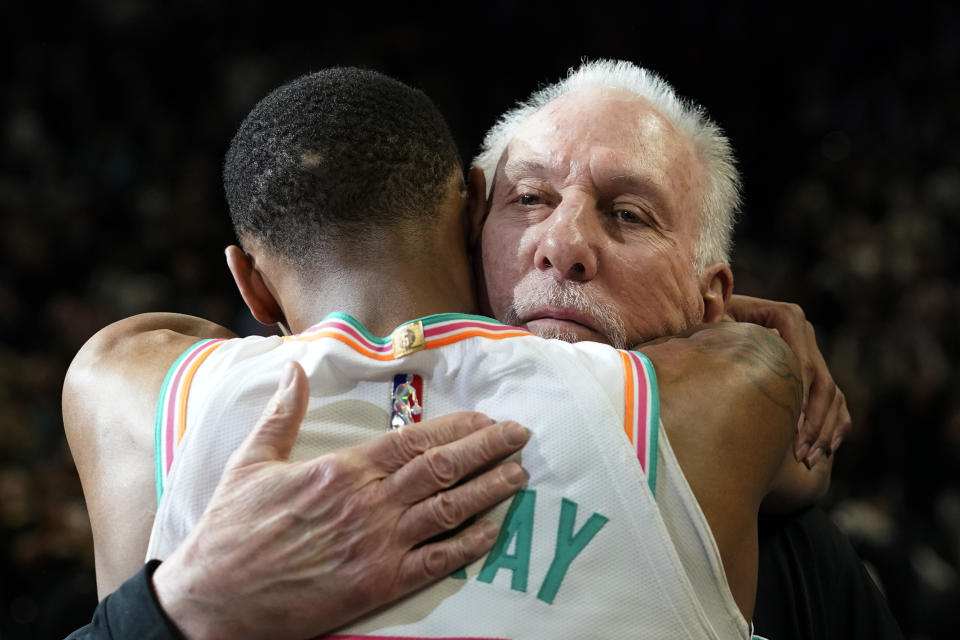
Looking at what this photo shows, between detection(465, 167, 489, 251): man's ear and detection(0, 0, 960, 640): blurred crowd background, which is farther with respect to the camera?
detection(0, 0, 960, 640): blurred crowd background

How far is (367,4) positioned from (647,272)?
4.19 m

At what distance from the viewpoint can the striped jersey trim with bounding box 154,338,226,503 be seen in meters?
1.50

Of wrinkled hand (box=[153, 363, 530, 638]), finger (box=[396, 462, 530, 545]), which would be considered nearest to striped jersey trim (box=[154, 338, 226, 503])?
wrinkled hand (box=[153, 363, 530, 638])

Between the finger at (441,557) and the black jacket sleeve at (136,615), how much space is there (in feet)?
1.11

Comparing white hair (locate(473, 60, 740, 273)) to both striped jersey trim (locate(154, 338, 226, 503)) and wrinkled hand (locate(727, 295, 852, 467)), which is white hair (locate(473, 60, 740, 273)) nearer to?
wrinkled hand (locate(727, 295, 852, 467))

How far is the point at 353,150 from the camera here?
168cm

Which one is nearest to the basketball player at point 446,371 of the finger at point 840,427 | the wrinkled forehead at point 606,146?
the wrinkled forehead at point 606,146

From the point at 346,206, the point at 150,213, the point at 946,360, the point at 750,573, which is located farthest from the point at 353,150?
the point at 946,360

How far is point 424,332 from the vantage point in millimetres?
1532

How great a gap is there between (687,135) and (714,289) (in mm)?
348

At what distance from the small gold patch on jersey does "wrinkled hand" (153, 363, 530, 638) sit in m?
0.13

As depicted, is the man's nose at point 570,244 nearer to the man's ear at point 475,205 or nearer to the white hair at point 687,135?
the man's ear at point 475,205

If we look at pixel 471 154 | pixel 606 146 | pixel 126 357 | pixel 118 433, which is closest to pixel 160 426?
pixel 118 433

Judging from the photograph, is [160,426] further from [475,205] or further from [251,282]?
[475,205]
